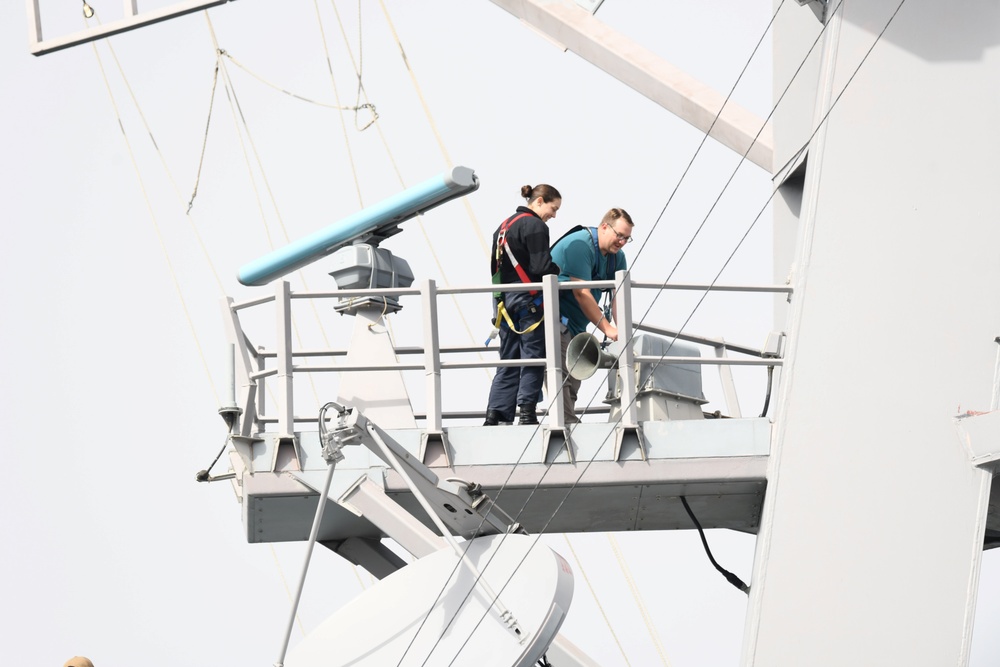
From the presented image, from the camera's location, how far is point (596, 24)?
1244cm

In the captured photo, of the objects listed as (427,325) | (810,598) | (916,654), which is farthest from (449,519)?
(916,654)

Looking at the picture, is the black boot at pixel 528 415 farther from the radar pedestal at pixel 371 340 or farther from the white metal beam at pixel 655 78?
the white metal beam at pixel 655 78

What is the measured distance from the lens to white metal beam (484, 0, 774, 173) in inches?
469

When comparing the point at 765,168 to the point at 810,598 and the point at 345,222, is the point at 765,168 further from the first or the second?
the point at 810,598

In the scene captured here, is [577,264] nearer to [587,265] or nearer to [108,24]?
[587,265]

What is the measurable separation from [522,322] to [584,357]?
0.54 m

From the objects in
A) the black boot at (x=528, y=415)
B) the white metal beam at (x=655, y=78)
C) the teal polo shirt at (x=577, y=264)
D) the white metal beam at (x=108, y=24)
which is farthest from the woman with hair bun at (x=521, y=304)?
the white metal beam at (x=108, y=24)

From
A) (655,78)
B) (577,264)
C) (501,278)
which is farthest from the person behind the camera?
(655,78)

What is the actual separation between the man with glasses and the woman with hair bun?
0.19m

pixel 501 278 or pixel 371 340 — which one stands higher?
pixel 501 278

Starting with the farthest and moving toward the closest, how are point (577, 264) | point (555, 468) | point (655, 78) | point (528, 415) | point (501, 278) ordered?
point (655, 78) < point (577, 264) < point (501, 278) < point (528, 415) < point (555, 468)

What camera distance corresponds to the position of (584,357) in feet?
34.0

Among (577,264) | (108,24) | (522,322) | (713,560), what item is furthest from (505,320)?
(108,24)

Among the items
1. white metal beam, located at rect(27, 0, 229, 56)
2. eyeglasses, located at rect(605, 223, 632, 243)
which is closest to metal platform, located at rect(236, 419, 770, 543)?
eyeglasses, located at rect(605, 223, 632, 243)
